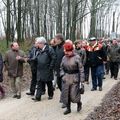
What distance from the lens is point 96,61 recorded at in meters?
16.2

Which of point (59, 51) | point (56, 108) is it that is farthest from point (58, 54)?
point (56, 108)

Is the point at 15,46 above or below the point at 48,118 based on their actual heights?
above

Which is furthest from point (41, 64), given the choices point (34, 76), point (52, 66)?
point (34, 76)

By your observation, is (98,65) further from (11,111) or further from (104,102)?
(11,111)

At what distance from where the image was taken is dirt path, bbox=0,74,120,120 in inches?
444

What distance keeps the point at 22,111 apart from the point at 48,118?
1.16 metres

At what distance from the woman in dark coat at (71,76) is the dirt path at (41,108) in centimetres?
45

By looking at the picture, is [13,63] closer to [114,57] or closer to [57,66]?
[57,66]

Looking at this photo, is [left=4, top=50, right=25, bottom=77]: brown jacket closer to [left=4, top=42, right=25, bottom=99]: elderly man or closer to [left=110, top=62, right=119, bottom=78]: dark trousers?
[left=4, top=42, right=25, bottom=99]: elderly man

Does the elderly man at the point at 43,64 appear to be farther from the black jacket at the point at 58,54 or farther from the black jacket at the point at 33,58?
the black jacket at the point at 33,58

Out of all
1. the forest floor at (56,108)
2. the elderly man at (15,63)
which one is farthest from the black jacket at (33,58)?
the forest floor at (56,108)

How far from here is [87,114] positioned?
11.4 m

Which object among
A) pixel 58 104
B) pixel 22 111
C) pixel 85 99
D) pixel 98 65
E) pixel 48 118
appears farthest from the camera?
pixel 98 65

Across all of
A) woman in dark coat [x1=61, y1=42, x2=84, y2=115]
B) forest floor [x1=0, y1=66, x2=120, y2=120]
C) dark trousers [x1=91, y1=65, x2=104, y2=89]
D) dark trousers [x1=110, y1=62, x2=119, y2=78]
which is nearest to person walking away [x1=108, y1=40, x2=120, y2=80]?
dark trousers [x1=110, y1=62, x2=119, y2=78]
